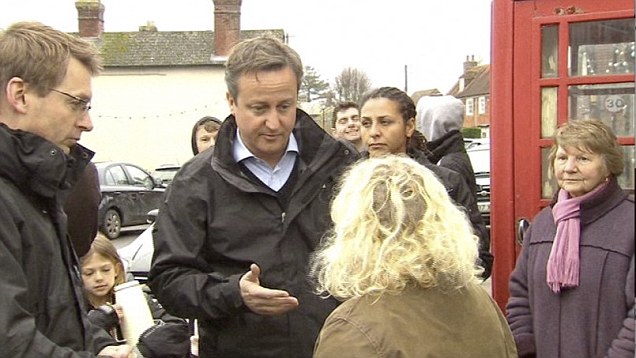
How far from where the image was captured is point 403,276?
202cm

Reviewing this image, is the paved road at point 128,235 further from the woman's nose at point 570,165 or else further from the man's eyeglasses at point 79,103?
the man's eyeglasses at point 79,103

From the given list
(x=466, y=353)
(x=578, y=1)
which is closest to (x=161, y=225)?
(x=466, y=353)

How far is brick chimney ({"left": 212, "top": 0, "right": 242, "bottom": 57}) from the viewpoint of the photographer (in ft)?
94.3

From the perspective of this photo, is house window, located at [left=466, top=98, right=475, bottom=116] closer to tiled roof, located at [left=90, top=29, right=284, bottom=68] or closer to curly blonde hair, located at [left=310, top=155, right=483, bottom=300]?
tiled roof, located at [left=90, top=29, right=284, bottom=68]

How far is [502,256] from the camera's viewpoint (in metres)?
4.34

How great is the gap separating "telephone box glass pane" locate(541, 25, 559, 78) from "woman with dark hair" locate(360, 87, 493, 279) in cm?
71

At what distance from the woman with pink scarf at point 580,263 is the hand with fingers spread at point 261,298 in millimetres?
1294

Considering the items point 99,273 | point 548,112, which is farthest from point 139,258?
point 548,112

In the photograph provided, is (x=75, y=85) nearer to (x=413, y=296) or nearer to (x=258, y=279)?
(x=258, y=279)

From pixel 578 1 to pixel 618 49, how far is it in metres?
0.32

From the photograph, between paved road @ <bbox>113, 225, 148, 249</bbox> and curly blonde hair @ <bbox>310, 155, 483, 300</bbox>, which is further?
paved road @ <bbox>113, 225, 148, 249</bbox>

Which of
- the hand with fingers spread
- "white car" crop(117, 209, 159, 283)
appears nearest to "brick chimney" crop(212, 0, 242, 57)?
"white car" crop(117, 209, 159, 283)

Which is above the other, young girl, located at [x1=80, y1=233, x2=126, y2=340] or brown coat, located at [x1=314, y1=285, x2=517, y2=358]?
brown coat, located at [x1=314, y1=285, x2=517, y2=358]

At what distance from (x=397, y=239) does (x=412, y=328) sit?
230mm
